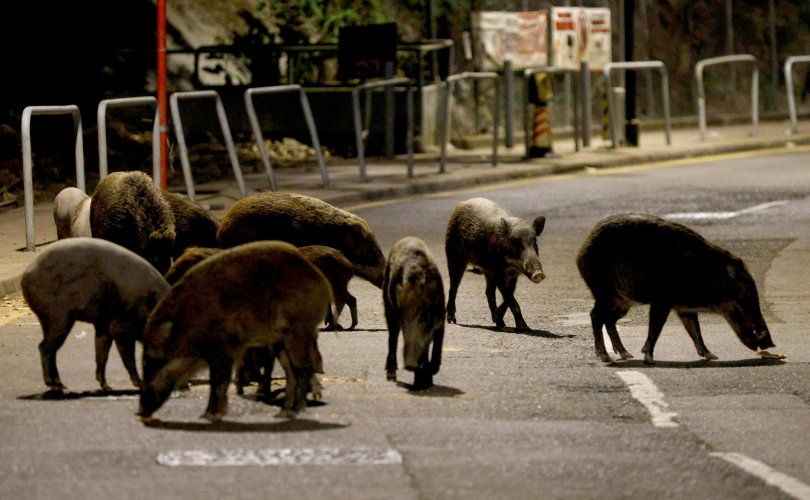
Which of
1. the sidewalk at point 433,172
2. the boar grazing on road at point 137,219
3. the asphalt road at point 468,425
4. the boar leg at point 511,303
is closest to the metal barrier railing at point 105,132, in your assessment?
the sidewalk at point 433,172

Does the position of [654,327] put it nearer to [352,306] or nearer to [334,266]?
[334,266]

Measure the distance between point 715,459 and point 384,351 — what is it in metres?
2.96

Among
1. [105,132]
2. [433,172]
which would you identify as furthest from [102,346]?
[433,172]

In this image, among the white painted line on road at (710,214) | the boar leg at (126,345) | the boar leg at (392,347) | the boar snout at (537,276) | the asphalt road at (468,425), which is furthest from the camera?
the white painted line on road at (710,214)

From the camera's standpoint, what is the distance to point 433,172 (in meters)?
20.2

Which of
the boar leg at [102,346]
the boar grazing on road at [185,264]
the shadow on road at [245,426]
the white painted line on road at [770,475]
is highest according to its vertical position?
the boar grazing on road at [185,264]

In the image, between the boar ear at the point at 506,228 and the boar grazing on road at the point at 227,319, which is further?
the boar ear at the point at 506,228

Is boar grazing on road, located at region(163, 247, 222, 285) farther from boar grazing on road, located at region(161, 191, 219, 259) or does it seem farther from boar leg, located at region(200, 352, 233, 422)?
boar grazing on road, located at region(161, 191, 219, 259)

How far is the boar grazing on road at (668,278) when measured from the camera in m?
9.07

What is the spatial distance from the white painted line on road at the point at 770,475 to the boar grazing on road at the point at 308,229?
12.0 feet

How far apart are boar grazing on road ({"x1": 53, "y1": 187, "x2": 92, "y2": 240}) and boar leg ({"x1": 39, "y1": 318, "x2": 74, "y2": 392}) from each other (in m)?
3.51

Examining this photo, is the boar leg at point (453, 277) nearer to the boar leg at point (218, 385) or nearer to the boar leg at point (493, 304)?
the boar leg at point (493, 304)

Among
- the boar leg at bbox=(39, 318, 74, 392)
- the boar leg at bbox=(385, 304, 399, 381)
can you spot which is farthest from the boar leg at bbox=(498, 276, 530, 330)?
the boar leg at bbox=(39, 318, 74, 392)

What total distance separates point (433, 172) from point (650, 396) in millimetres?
12233
